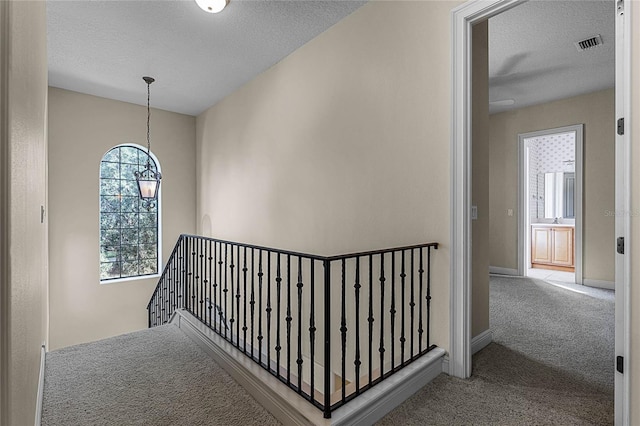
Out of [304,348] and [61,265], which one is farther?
[61,265]

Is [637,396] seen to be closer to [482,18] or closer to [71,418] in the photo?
[482,18]

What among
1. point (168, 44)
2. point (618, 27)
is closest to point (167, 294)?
point (168, 44)

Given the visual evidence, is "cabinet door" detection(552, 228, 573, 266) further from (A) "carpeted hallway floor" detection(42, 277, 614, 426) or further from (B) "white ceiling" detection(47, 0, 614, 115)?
(A) "carpeted hallway floor" detection(42, 277, 614, 426)

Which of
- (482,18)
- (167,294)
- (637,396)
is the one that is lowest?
(167,294)

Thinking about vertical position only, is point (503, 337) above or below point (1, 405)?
below

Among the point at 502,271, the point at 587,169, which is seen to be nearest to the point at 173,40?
the point at 587,169

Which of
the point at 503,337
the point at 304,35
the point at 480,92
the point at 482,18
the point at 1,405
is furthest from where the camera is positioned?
the point at 304,35

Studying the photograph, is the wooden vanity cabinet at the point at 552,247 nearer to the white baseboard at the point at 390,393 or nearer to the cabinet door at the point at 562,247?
the cabinet door at the point at 562,247

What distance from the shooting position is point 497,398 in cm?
184

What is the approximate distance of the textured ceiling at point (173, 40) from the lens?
2.91 metres

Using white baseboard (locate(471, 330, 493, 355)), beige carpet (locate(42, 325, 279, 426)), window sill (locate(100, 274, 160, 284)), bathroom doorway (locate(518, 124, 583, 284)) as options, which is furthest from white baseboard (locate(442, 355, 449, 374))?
window sill (locate(100, 274, 160, 284))

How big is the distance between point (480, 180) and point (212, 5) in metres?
2.66

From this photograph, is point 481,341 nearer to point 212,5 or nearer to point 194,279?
point 194,279

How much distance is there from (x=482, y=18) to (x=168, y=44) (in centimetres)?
307
